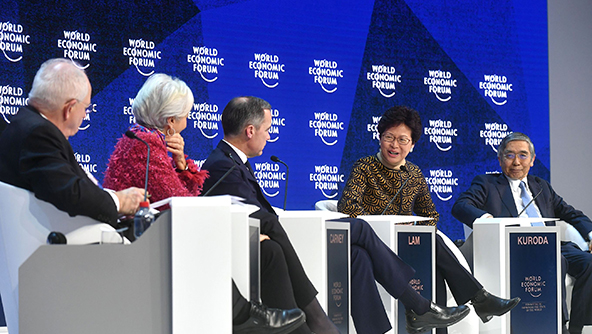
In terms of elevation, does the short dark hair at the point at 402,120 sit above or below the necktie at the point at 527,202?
above

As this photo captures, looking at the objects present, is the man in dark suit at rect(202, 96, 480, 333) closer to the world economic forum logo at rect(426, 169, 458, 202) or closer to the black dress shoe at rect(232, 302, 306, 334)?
the black dress shoe at rect(232, 302, 306, 334)

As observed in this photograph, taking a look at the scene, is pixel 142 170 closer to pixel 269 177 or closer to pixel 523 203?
pixel 269 177

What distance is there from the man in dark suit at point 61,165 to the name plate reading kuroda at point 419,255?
1.31 m

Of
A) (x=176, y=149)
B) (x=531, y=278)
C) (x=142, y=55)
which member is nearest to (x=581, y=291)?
(x=531, y=278)

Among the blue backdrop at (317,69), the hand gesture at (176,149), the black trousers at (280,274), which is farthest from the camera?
the blue backdrop at (317,69)

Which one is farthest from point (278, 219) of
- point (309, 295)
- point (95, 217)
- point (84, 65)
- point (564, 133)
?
point (564, 133)

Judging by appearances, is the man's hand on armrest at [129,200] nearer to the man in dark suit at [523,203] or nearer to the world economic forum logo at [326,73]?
the man in dark suit at [523,203]

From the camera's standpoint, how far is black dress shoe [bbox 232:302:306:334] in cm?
206

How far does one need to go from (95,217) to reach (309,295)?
2.84ft

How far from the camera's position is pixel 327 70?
16.5 ft

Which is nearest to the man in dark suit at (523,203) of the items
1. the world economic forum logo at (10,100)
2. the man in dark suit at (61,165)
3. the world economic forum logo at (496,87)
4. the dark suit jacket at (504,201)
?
the dark suit jacket at (504,201)

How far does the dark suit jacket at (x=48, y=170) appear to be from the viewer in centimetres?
194

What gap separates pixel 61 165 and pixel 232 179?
1061mm

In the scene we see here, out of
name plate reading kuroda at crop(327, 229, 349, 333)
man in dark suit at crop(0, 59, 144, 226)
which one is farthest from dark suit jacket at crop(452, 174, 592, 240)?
man in dark suit at crop(0, 59, 144, 226)
